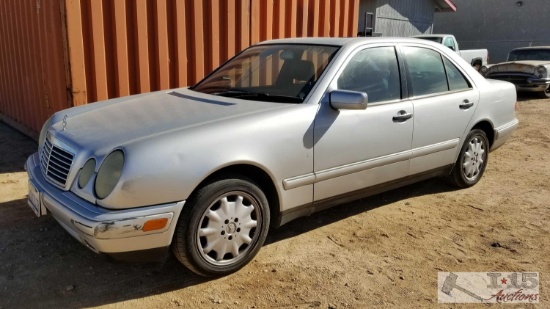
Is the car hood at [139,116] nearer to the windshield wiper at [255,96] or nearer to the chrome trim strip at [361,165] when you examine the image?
the windshield wiper at [255,96]

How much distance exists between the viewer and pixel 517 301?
116 inches

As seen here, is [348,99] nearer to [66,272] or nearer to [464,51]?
[66,272]

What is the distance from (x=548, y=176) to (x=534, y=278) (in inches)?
110

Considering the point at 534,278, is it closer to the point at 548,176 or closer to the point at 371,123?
the point at 371,123

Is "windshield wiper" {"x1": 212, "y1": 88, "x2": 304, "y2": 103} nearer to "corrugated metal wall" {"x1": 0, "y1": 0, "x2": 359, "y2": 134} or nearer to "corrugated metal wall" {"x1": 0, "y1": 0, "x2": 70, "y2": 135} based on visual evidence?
"corrugated metal wall" {"x1": 0, "y1": 0, "x2": 359, "y2": 134}

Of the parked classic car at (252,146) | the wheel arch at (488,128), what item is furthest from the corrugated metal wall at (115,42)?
the wheel arch at (488,128)

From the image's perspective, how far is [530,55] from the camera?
13.2m

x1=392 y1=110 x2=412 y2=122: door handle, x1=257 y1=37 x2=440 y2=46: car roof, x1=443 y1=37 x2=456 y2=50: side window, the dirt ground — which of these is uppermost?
x1=257 y1=37 x2=440 y2=46: car roof

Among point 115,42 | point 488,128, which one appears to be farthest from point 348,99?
point 115,42

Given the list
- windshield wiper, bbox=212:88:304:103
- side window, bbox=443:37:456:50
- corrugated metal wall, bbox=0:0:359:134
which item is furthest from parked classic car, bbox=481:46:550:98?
windshield wiper, bbox=212:88:304:103

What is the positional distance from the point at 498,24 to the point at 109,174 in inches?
1012

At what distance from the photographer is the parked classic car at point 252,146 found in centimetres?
272

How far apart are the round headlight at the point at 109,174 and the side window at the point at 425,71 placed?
8.47 feet

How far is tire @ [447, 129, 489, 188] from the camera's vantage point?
4734 millimetres
